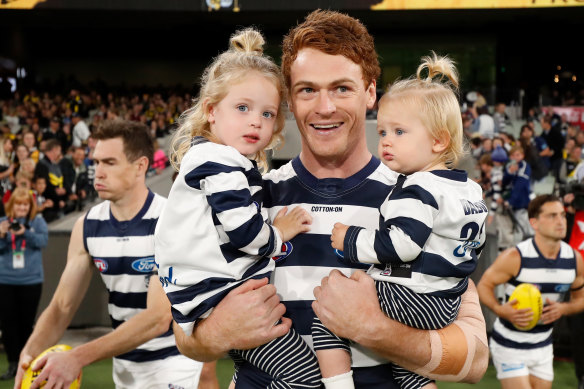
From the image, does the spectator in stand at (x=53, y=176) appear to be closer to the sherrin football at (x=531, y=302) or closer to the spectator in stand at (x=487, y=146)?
the sherrin football at (x=531, y=302)

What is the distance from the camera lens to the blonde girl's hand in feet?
7.13

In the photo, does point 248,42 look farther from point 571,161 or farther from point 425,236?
point 571,161

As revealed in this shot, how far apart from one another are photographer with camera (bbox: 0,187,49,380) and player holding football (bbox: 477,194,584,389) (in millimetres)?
3926

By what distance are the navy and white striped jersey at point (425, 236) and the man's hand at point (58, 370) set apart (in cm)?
152

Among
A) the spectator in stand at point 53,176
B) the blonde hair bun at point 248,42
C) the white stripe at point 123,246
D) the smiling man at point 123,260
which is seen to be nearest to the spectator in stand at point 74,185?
the spectator in stand at point 53,176

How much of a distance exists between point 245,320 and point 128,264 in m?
1.76

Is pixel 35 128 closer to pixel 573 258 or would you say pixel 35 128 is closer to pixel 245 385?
pixel 573 258

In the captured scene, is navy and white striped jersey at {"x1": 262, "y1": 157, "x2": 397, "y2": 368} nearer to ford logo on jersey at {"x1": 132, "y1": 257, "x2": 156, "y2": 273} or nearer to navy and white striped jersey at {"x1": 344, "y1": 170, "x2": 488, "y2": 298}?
navy and white striped jersey at {"x1": 344, "y1": 170, "x2": 488, "y2": 298}

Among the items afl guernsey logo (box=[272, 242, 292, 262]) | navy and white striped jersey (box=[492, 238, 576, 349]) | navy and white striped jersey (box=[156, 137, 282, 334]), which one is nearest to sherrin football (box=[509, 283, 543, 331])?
navy and white striped jersey (box=[492, 238, 576, 349])

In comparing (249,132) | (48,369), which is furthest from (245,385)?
(48,369)

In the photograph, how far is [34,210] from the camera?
21.4 feet

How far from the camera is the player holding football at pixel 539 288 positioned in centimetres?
492

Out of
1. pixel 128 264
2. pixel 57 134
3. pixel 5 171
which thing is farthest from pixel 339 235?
pixel 57 134

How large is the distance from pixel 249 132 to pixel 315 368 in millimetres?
754
